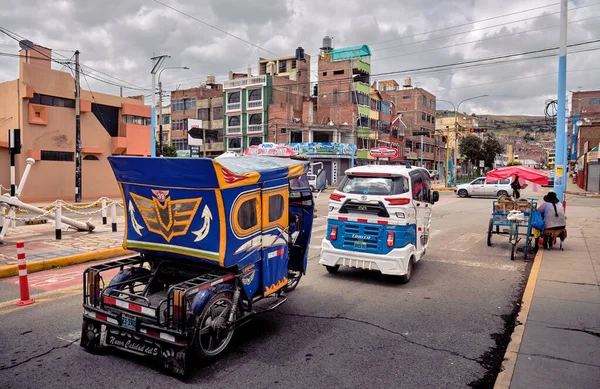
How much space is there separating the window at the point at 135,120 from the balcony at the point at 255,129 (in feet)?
69.0

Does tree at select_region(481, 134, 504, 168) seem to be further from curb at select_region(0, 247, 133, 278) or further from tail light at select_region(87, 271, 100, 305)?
tail light at select_region(87, 271, 100, 305)

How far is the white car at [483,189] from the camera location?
33375 millimetres

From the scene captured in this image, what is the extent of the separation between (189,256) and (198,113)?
5745 centimetres

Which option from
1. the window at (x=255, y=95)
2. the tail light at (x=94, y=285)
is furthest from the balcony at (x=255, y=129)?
the tail light at (x=94, y=285)

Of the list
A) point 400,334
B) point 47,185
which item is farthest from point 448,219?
point 47,185

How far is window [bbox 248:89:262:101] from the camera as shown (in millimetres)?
54375

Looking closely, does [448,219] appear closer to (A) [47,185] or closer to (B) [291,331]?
(B) [291,331]

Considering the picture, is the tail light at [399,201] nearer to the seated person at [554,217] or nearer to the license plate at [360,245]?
the license plate at [360,245]

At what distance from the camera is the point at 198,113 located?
197 feet

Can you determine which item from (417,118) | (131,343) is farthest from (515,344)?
(417,118)

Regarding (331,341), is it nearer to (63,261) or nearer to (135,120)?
(63,261)

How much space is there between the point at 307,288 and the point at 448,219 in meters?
12.7

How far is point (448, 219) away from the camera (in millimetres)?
19203

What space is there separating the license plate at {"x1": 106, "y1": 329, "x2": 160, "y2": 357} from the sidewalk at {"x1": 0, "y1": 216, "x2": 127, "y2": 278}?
521 cm
